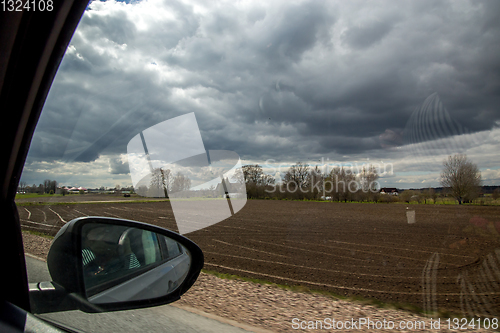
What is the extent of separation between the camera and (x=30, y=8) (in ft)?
3.34

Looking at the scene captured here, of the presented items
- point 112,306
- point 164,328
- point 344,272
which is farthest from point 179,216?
point 112,306

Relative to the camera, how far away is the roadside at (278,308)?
3.64 metres

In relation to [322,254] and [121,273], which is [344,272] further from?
[121,273]

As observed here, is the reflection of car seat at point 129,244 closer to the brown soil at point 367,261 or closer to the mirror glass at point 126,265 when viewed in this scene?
the mirror glass at point 126,265

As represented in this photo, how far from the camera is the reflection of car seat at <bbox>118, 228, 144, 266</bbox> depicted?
1698 millimetres

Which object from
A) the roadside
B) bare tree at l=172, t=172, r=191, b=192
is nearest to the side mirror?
the roadside

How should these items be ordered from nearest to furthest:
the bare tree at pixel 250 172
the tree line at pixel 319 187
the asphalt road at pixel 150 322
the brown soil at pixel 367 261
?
1. the asphalt road at pixel 150 322
2. the brown soil at pixel 367 261
3. the bare tree at pixel 250 172
4. the tree line at pixel 319 187

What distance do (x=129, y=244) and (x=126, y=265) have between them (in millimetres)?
130

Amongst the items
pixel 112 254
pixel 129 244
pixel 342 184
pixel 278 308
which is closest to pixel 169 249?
pixel 129 244

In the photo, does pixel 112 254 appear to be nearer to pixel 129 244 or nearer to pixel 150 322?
pixel 129 244

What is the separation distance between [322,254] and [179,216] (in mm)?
13269

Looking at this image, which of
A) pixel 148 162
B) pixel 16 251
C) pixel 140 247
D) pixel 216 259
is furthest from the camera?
pixel 216 259

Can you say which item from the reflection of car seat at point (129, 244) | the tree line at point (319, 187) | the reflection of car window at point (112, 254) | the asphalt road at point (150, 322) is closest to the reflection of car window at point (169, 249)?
the reflection of car window at point (112, 254)

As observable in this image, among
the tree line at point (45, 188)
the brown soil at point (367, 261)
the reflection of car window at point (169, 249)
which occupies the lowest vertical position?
the brown soil at point (367, 261)
